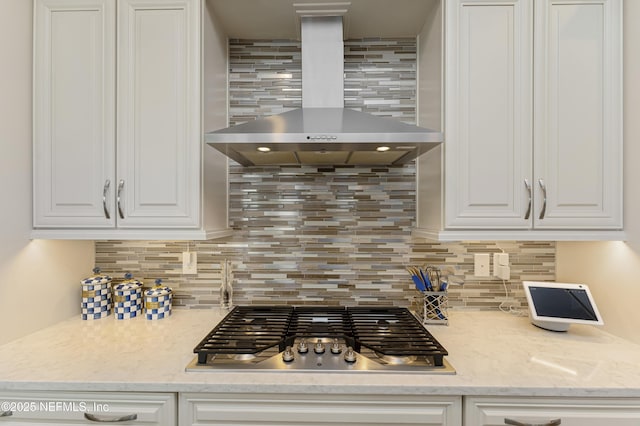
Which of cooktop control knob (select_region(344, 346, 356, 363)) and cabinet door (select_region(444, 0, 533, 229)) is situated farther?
cabinet door (select_region(444, 0, 533, 229))

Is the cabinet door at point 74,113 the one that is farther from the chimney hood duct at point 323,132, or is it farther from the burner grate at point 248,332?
the burner grate at point 248,332

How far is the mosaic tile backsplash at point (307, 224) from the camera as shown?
1795 millimetres

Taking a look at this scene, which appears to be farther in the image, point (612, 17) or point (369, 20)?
point (369, 20)

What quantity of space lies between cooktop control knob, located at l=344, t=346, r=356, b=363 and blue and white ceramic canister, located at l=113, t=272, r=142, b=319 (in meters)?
1.15

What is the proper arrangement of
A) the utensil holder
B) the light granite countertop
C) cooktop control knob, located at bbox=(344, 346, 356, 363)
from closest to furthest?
1. the light granite countertop
2. cooktop control knob, located at bbox=(344, 346, 356, 363)
3. the utensil holder

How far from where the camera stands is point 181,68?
1.42 metres

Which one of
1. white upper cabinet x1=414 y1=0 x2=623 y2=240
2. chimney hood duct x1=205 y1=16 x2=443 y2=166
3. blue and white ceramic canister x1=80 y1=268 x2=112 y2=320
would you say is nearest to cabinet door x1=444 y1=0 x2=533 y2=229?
white upper cabinet x1=414 y1=0 x2=623 y2=240

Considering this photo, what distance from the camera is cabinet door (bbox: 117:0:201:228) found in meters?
1.41

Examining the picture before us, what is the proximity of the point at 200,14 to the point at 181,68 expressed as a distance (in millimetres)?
251

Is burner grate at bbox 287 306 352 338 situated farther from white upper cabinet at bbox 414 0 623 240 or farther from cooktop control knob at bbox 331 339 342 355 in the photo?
white upper cabinet at bbox 414 0 623 240

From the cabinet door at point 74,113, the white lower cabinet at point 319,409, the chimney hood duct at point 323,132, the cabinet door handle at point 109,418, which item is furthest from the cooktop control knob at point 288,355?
the cabinet door at point 74,113

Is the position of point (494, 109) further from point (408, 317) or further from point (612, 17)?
point (408, 317)

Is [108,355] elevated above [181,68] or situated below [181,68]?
below

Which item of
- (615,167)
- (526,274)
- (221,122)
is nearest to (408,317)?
(526,274)
